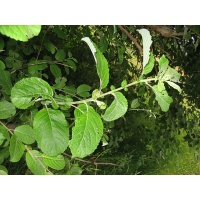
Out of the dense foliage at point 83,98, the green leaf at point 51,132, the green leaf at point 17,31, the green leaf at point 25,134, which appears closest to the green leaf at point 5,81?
the dense foliage at point 83,98

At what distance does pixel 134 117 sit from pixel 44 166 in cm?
145

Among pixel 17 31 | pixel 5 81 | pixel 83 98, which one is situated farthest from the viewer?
pixel 83 98

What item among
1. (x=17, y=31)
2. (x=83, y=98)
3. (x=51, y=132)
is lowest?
(x=83, y=98)

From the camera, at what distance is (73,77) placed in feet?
5.98

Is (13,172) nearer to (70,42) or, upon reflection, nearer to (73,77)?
(73,77)

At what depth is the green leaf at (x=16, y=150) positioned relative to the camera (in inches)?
17.9

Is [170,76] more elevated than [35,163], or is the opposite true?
[170,76]

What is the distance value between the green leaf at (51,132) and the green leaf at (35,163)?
0.10 m

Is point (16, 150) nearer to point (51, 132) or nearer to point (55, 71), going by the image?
point (51, 132)

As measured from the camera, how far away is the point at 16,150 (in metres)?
0.46

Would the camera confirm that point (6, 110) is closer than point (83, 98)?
Yes

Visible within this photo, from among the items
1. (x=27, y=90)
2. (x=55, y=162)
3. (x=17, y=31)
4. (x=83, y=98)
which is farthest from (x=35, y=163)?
(x=83, y=98)

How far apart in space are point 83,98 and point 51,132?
50 cm

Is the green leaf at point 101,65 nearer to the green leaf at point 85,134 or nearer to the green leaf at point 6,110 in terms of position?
the green leaf at point 85,134
